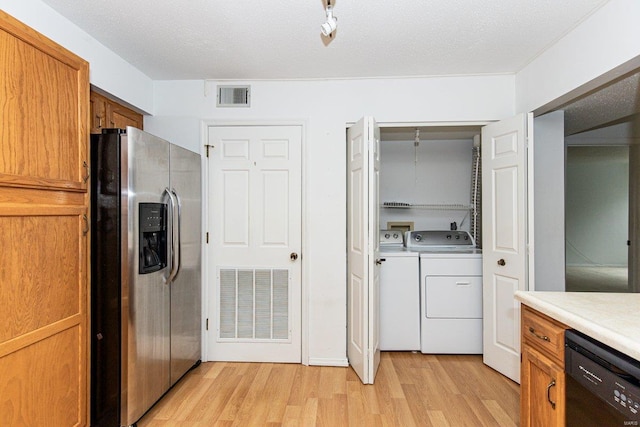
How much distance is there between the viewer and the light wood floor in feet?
7.22

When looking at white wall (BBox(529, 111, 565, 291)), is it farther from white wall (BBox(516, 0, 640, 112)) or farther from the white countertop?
the white countertop

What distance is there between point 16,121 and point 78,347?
1.13m

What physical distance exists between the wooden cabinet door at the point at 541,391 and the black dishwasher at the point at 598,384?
43 millimetres

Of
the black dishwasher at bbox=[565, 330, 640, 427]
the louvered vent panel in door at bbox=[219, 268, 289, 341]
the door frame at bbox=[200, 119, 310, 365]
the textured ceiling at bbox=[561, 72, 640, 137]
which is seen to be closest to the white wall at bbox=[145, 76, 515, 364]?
the door frame at bbox=[200, 119, 310, 365]

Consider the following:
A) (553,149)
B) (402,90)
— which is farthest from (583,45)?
(402,90)

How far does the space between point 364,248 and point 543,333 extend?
4.29 feet

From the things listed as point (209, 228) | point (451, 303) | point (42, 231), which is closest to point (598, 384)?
point (451, 303)

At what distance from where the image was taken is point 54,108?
1.68 metres

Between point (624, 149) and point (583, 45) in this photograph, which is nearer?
point (583, 45)

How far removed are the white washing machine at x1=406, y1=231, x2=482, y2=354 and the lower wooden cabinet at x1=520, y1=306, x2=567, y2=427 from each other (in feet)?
4.87

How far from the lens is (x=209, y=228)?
10.1 feet

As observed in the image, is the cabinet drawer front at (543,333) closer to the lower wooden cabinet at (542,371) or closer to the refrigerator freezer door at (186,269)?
the lower wooden cabinet at (542,371)

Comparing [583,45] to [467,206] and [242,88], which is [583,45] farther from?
[242,88]

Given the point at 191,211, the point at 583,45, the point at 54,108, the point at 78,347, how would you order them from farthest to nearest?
the point at 191,211
the point at 583,45
the point at 78,347
the point at 54,108
